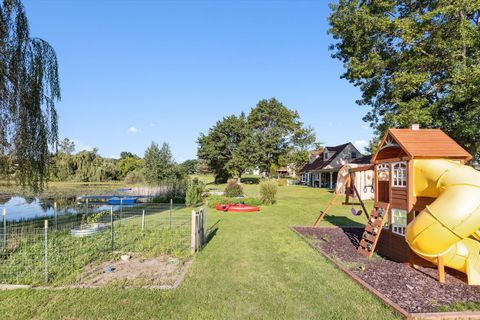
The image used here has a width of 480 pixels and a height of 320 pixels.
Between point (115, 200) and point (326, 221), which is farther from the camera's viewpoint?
point (115, 200)

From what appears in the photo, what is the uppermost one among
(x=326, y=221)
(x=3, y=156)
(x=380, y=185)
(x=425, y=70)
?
(x=425, y=70)

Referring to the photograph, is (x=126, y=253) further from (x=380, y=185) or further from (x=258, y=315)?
(x=380, y=185)

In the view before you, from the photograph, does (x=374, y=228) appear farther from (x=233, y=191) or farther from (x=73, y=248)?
(x=233, y=191)

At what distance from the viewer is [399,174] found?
728 cm

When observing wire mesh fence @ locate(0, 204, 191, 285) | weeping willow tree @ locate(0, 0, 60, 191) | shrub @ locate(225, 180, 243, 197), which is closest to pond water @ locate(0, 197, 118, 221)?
wire mesh fence @ locate(0, 204, 191, 285)

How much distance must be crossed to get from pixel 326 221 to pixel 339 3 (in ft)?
47.1

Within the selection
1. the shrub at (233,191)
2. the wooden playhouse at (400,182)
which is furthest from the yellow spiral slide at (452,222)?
the shrub at (233,191)

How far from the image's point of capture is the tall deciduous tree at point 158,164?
1107 inches

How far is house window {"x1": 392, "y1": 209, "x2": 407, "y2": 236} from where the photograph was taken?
713 centimetres

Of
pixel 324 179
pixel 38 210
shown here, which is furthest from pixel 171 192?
pixel 324 179

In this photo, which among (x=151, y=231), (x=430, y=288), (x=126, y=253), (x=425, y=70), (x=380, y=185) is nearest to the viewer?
(x=430, y=288)

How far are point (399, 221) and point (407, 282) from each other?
6.92ft

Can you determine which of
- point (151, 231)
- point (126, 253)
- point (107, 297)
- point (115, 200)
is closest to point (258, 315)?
point (107, 297)

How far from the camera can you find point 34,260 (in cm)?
690
